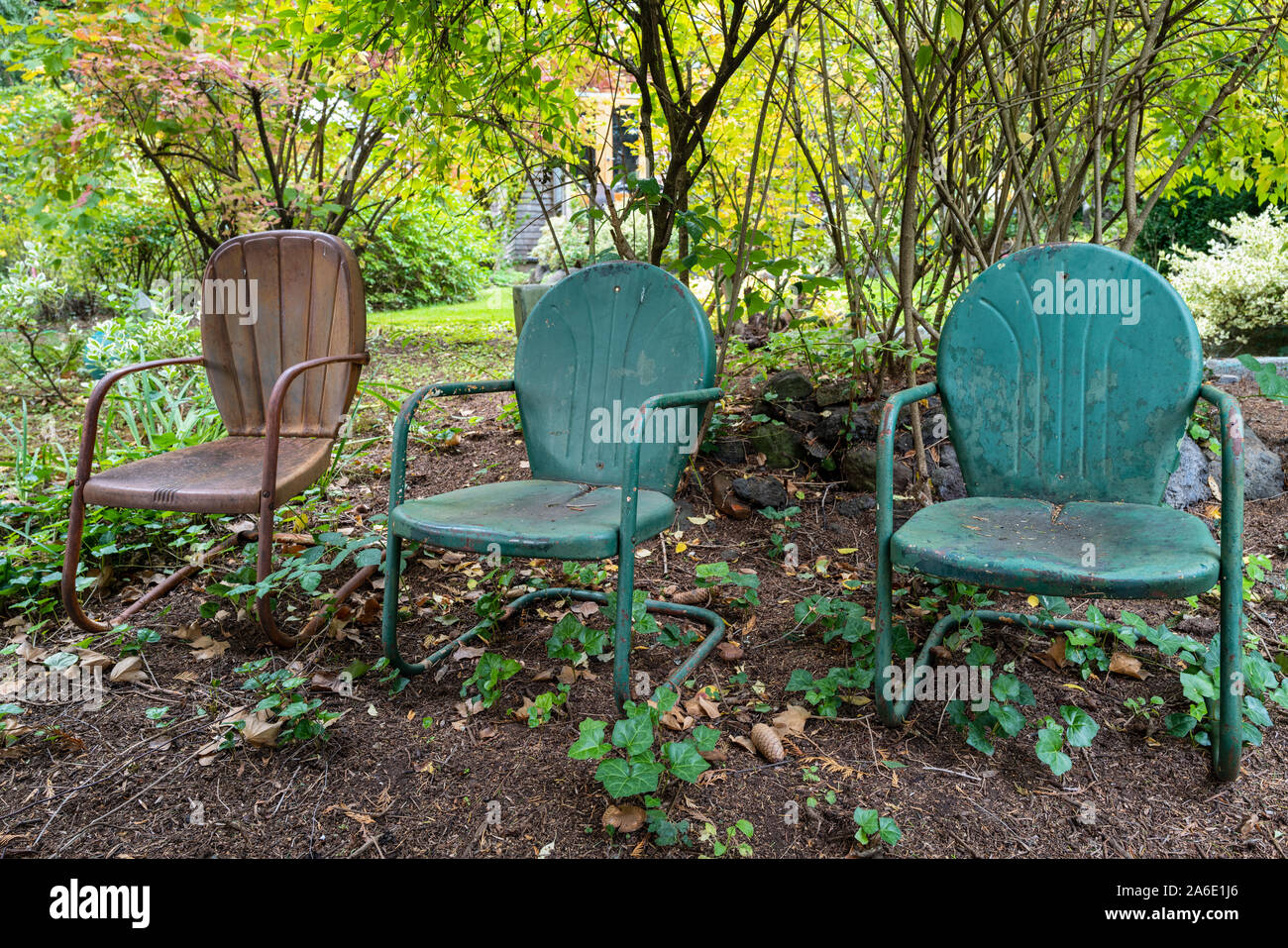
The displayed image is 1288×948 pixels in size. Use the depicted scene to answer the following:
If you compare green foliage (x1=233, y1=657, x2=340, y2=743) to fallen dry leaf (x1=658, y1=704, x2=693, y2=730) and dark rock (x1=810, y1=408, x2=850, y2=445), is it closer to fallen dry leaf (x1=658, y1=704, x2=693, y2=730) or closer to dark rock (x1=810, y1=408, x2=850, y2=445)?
fallen dry leaf (x1=658, y1=704, x2=693, y2=730)

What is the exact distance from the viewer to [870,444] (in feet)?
9.45

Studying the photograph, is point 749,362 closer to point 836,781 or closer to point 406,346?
point 836,781

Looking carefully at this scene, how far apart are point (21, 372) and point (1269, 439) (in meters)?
6.41

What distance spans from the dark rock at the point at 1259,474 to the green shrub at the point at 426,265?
7.49 meters

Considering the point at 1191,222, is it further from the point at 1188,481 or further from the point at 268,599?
the point at 268,599

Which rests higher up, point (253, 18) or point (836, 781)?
point (253, 18)

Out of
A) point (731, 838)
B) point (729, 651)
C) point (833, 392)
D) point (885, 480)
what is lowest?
point (731, 838)

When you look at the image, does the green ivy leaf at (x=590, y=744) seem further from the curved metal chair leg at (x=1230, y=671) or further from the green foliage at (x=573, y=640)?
the curved metal chair leg at (x=1230, y=671)

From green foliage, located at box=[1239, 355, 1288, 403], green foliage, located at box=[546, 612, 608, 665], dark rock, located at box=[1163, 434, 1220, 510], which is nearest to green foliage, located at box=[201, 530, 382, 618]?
green foliage, located at box=[546, 612, 608, 665]

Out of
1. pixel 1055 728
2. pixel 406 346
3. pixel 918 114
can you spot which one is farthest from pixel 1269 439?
pixel 406 346

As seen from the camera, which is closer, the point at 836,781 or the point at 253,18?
the point at 836,781

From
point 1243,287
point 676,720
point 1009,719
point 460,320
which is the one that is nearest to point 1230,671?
point 1009,719

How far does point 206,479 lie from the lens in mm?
2168

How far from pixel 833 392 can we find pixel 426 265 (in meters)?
7.86
